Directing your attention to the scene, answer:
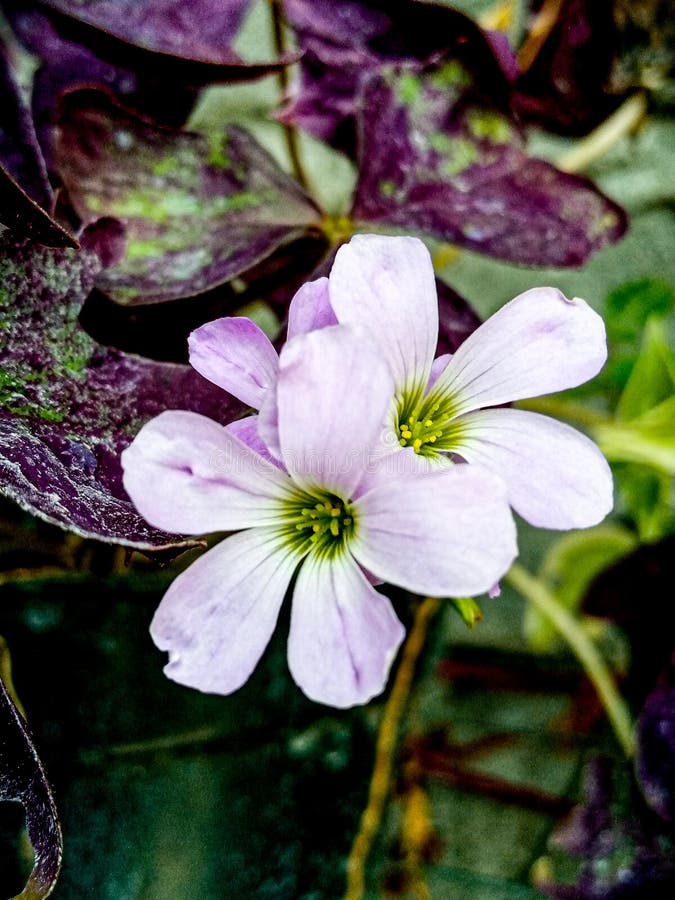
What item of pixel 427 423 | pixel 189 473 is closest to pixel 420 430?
pixel 427 423

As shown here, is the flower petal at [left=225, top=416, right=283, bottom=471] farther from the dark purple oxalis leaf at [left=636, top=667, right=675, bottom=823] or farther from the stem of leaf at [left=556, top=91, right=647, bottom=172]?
the stem of leaf at [left=556, top=91, right=647, bottom=172]

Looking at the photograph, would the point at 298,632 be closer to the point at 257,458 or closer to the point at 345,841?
the point at 257,458

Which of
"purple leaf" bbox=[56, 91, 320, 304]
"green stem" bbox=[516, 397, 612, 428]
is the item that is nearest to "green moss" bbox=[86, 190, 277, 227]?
"purple leaf" bbox=[56, 91, 320, 304]

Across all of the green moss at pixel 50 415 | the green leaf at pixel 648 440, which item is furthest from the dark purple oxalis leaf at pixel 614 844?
the green moss at pixel 50 415

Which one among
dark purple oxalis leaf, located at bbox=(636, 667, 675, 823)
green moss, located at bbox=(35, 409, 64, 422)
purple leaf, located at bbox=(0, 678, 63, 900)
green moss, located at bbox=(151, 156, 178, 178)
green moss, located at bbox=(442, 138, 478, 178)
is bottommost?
dark purple oxalis leaf, located at bbox=(636, 667, 675, 823)

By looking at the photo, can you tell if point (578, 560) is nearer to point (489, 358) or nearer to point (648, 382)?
point (648, 382)

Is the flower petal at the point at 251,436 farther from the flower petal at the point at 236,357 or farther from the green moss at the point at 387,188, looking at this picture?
the green moss at the point at 387,188
